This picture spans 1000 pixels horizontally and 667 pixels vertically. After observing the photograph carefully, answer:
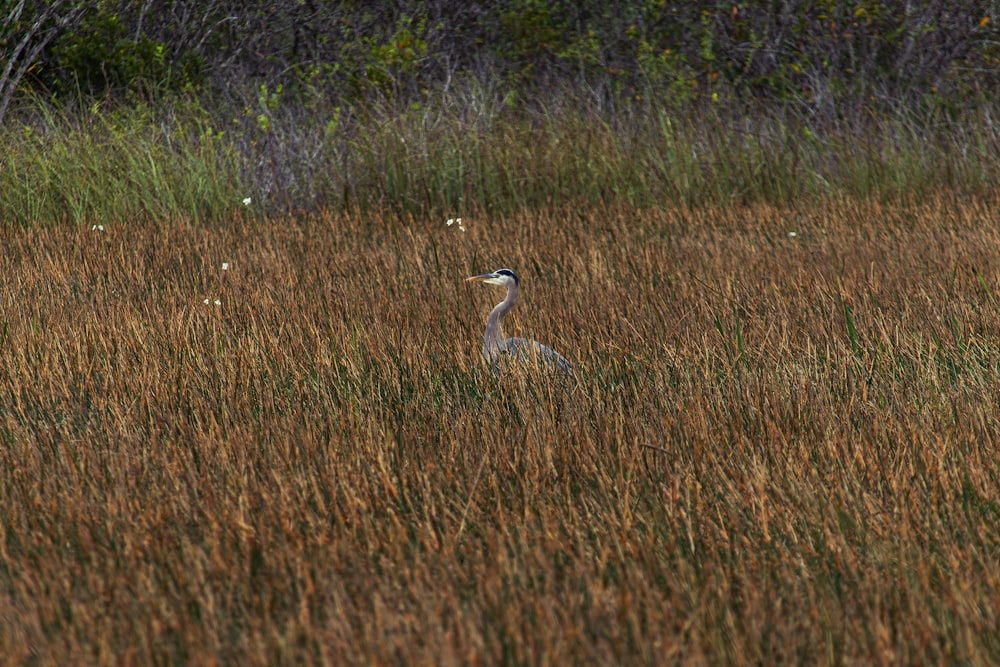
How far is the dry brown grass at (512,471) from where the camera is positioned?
2439 millimetres

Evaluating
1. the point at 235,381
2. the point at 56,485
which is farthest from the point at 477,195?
Answer: the point at 56,485

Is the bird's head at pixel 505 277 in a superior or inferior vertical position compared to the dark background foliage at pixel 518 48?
superior

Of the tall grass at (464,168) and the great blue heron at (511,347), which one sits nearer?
the great blue heron at (511,347)

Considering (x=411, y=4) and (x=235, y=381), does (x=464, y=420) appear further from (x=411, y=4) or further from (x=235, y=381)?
(x=411, y=4)

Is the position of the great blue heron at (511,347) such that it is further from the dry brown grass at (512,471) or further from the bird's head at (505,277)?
the dry brown grass at (512,471)

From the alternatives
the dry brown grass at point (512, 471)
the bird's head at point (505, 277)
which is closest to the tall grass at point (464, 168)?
the dry brown grass at point (512, 471)

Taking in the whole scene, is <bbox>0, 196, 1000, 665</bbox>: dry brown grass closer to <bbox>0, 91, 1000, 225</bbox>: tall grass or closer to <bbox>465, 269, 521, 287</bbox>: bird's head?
<bbox>465, 269, 521, 287</bbox>: bird's head

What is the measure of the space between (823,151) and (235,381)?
6.08 meters

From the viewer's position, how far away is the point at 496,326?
4.86 m

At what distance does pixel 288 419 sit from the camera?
152 inches

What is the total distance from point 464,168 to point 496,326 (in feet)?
13.5

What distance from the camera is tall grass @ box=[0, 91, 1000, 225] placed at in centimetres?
856

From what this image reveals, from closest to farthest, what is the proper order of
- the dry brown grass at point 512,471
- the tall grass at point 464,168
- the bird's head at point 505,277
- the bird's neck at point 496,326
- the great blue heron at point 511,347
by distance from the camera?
the dry brown grass at point 512,471 → the great blue heron at point 511,347 → the bird's neck at point 496,326 → the bird's head at point 505,277 → the tall grass at point 464,168

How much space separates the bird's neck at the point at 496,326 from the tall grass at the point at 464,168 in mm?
3428
